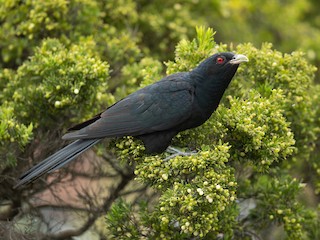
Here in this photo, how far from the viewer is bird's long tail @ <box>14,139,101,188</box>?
473cm

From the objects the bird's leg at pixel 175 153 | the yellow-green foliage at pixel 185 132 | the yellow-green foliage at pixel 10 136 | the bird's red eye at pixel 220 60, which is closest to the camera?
the yellow-green foliage at pixel 185 132

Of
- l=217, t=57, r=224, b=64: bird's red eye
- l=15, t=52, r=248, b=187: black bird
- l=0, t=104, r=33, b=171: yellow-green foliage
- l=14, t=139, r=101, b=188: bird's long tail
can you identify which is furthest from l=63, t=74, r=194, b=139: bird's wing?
l=0, t=104, r=33, b=171: yellow-green foliage

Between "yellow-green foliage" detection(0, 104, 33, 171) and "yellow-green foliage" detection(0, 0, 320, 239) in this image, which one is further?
"yellow-green foliage" detection(0, 104, 33, 171)

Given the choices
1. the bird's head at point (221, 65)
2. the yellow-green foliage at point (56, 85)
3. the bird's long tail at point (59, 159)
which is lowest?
the bird's long tail at point (59, 159)

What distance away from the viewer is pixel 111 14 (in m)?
7.32

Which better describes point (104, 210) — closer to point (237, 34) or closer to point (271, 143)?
point (271, 143)

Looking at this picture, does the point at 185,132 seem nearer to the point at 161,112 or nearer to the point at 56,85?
the point at 161,112

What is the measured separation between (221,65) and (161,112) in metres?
0.63

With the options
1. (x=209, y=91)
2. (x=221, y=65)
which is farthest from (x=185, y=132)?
(x=221, y=65)

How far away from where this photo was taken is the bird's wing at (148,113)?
15.3 feet

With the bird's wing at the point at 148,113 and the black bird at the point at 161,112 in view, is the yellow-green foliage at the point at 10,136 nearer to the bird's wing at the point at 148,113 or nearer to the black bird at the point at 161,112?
the black bird at the point at 161,112

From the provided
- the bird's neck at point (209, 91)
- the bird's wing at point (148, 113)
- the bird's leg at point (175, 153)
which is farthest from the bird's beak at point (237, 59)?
the bird's leg at point (175, 153)

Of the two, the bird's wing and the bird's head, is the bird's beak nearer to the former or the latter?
the bird's head

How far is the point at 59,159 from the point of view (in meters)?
4.75
